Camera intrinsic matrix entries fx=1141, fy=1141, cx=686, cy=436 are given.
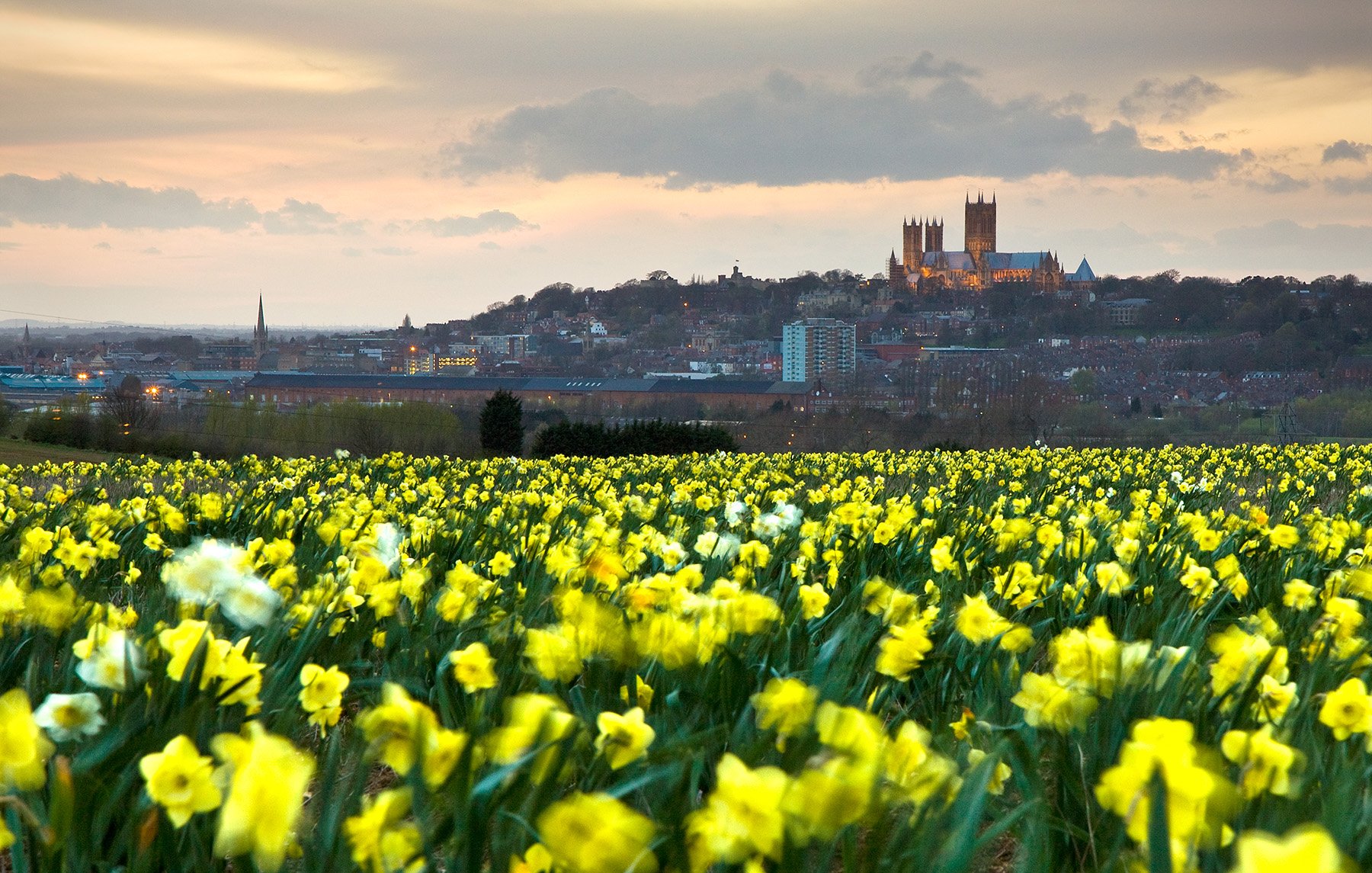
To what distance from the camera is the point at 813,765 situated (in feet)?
3.62

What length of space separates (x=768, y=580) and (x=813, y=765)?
186 cm

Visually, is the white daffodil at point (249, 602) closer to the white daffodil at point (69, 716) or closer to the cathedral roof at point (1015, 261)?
the white daffodil at point (69, 716)

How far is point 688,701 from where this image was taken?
1877 millimetres

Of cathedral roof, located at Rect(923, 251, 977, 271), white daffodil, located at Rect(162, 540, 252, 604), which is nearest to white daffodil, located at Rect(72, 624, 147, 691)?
white daffodil, located at Rect(162, 540, 252, 604)

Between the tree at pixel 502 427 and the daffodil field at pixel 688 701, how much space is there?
93.4 ft

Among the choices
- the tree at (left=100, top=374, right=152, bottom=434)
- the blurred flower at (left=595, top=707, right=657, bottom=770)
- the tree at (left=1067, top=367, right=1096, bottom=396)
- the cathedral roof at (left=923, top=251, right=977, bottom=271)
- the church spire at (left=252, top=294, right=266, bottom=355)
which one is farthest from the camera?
the cathedral roof at (left=923, top=251, right=977, bottom=271)

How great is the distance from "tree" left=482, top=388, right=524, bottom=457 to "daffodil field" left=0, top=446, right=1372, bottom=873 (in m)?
28.5

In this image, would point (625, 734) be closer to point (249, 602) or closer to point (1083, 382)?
point (249, 602)

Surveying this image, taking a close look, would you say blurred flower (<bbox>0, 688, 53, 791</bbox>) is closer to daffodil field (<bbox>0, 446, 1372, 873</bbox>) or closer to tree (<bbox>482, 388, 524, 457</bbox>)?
daffodil field (<bbox>0, 446, 1372, 873</bbox>)

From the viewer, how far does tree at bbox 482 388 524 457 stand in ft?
105

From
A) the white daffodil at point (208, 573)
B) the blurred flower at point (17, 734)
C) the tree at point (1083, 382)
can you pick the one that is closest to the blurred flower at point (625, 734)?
the blurred flower at point (17, 734)

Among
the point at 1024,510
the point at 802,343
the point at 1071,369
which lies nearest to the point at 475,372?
the point at 802,343

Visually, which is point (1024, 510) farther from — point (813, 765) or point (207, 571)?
point (813, 765)

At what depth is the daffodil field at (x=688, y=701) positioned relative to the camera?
108 cm
